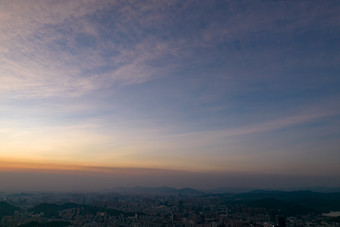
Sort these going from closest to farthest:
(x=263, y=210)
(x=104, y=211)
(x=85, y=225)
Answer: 1. (x=85, y=225)
2. (x=104, y=211)
3. (x=263, y=210)

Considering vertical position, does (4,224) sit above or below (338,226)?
below

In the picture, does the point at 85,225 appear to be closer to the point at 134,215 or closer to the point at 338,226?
the point at 134,215

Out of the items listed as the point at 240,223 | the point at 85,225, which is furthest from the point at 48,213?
the point at 240,223

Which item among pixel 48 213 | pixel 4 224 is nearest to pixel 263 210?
pixel 48 213

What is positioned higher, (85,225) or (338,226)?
(338,226)

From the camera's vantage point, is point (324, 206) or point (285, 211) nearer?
point (285, 211)

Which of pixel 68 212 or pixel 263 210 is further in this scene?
pixel 263 210

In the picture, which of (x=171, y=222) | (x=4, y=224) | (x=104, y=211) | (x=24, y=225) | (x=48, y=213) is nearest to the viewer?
(x=24, y=225)

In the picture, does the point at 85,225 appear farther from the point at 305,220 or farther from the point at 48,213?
the point at 305,220

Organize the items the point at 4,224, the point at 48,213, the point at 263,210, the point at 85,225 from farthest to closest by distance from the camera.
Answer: the point at 263,210, the point at 48,213, the point at 85,225, the point at 4,224
